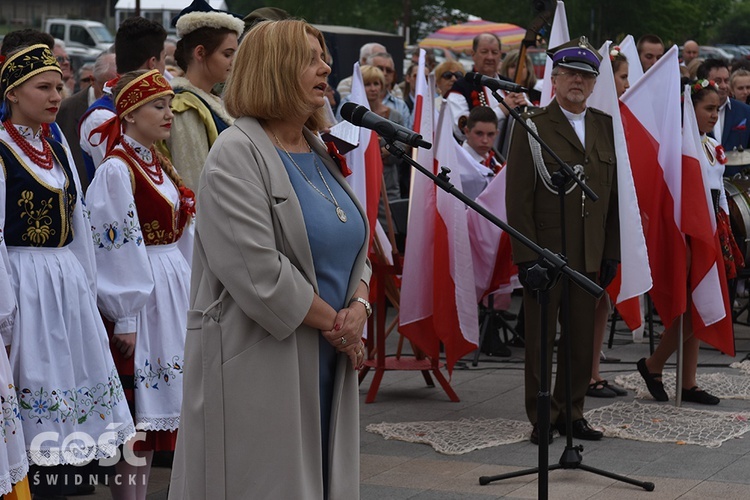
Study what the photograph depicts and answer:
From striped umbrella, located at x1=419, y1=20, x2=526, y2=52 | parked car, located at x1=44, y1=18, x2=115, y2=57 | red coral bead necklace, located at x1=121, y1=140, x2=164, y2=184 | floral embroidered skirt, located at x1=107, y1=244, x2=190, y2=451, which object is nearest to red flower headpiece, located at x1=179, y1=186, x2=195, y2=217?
red coral bead necklace, located at x1=121, y1=140, x2=164, y2=184

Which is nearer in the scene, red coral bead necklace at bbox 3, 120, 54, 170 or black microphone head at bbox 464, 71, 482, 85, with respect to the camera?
red coral bead necklace at bbox 3, 120, 54, 170

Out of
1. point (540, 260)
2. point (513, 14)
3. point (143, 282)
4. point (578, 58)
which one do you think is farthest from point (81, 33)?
point (540, 260)

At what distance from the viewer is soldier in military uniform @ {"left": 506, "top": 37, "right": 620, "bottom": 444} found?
637 centimetres

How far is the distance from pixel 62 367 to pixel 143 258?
554 mm

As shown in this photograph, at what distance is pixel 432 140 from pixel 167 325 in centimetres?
308

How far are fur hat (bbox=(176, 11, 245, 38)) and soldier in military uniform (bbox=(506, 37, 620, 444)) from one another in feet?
5.93

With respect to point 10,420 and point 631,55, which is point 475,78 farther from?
point 631,55

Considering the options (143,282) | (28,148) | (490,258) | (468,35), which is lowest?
(490,258)

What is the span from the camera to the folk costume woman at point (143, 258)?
4.79 metres

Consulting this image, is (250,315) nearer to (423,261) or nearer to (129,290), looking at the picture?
(129,290)

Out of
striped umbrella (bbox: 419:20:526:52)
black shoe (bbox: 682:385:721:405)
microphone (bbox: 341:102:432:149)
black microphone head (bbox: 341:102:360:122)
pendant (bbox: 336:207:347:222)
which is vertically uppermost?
striped umbrella (bbox: 419:20:526:52)

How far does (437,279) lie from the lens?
7270mm

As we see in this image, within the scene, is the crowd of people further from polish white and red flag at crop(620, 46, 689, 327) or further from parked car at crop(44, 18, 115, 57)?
parked car at crop(44, 18, 115, 57)

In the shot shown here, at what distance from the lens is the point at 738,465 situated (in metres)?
5.92
